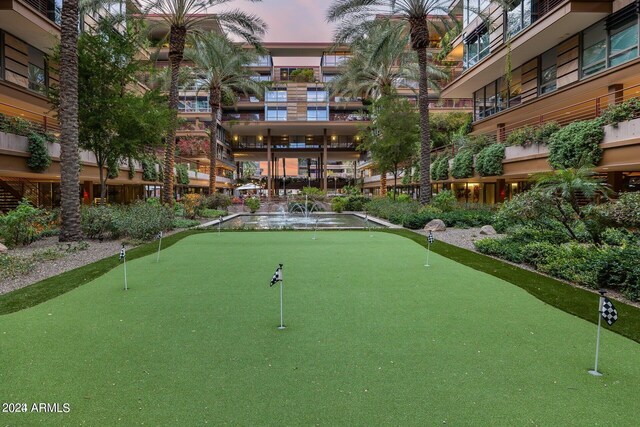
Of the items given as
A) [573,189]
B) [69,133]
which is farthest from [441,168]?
[69,133]

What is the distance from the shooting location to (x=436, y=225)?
57.4ft

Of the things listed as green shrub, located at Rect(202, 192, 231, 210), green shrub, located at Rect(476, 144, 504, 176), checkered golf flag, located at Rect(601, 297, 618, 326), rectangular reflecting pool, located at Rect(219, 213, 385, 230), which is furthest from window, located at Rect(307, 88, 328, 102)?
checkered golf flag, located at Rect(601, 297, 618, 326)

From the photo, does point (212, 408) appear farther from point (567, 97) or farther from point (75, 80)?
point (567, 97)

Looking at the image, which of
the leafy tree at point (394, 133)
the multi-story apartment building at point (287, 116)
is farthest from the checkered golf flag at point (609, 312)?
the multi-story apartment building at point (287, 116)

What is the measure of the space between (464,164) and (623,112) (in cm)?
1144

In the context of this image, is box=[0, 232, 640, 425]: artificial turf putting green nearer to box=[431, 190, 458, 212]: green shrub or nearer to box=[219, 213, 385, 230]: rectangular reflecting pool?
box=[219, 213, 385, 230]: rectangular reflecting pool

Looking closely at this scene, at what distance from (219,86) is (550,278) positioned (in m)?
32.1

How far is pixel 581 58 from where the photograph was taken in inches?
754

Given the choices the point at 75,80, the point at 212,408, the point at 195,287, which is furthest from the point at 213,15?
the point at 212,408

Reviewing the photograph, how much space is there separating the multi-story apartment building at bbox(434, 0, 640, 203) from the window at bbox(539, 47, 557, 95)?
55mm

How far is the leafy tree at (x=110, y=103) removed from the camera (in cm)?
1723

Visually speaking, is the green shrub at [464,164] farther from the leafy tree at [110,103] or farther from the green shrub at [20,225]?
the green shrub at [20,225]

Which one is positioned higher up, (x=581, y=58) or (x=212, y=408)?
(x=581, y=58)

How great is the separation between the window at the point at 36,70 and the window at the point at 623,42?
29613mm
